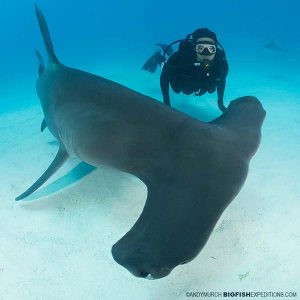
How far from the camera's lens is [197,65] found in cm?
594

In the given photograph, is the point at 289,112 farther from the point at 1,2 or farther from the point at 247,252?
the point at 1,2

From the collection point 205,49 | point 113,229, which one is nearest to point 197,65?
point 205,49

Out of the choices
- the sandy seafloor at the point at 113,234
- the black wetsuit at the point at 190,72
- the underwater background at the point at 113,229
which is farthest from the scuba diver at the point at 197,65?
the sandy seafloor at the point at 113,234

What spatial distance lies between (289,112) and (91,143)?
6051mm

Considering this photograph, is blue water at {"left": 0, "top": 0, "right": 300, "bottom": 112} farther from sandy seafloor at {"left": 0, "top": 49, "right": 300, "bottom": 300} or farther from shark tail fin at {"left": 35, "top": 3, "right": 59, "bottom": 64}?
sandy seafloor at {"left": 0, "top": 49, "right": 300, "bottom": 300}

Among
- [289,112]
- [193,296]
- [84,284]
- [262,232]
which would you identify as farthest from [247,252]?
[289,112]

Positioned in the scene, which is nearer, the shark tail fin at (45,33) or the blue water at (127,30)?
the shark tail fin at (45,33)

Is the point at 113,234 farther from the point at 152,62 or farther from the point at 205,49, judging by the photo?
the point at 152,62

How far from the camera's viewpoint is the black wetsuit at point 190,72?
6.07 metres

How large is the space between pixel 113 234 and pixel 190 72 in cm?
358

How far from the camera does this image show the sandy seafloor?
3328mm

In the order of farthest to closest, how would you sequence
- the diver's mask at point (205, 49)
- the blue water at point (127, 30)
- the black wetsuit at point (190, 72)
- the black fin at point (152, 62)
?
the blue water at point (127, 30) → the black fin at point (152, 62) → the black wetsuit at point (190, 72) → the diver's mask at point (205, 49)

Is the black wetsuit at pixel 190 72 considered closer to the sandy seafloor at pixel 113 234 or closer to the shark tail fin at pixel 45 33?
the sandy seafloor at pixel 113 234

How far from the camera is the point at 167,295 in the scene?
3215mm
